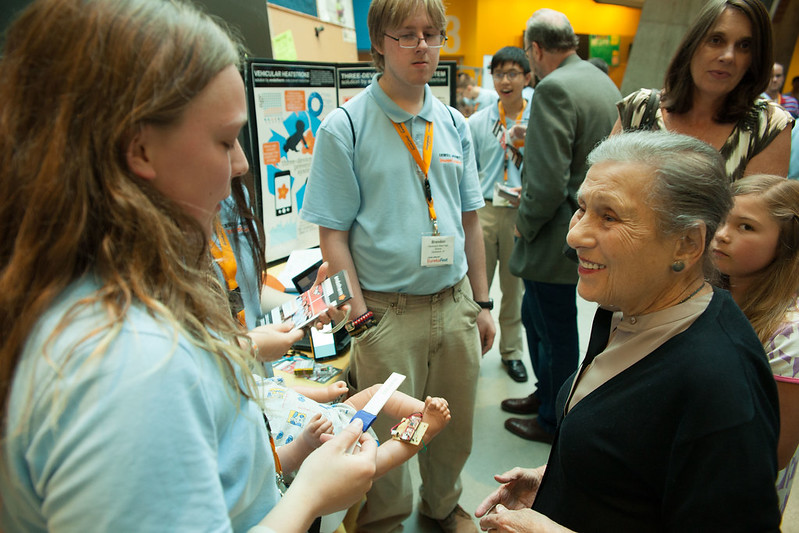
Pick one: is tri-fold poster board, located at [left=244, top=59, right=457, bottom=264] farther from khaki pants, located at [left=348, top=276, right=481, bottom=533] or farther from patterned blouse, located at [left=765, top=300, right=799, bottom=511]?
patterned blouse, located at [left=765, top=300, right=799, bottom=511]

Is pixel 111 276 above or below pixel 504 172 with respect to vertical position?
above

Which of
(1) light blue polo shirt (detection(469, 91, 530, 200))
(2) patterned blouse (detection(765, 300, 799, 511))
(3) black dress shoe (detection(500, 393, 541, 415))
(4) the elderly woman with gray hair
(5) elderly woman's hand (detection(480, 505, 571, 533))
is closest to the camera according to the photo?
(4) the elderly woman with gray hair

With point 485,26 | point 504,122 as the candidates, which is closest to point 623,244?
point 504,122

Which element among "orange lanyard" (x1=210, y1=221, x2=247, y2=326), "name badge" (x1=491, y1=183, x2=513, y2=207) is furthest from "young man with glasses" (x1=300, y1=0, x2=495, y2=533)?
"name badge" (x1=491, y1=183, x2=513, y2=207)

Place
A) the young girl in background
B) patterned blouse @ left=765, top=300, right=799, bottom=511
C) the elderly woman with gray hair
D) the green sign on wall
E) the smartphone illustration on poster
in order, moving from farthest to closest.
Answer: the green sign on wall < the smartphone illustration on poster < the young girl in background < patterned blouse @ left=765, top=300, right=799, bottom=511 < the elderly woman with gray hair

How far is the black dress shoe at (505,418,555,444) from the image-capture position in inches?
115

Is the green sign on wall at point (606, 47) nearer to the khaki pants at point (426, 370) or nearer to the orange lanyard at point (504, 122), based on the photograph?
the orange lanyard at point (504, 122)

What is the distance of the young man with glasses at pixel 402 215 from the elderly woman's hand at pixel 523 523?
786 millimetres

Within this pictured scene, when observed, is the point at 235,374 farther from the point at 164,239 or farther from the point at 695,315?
the point at 695,315

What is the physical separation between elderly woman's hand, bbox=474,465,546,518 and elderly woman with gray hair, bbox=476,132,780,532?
0.14 m

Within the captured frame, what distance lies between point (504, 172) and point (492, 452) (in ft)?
6.34

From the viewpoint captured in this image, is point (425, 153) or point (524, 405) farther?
point (524, 405)

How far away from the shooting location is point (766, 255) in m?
1.44

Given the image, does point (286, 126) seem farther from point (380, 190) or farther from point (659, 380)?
point (659, 380)
